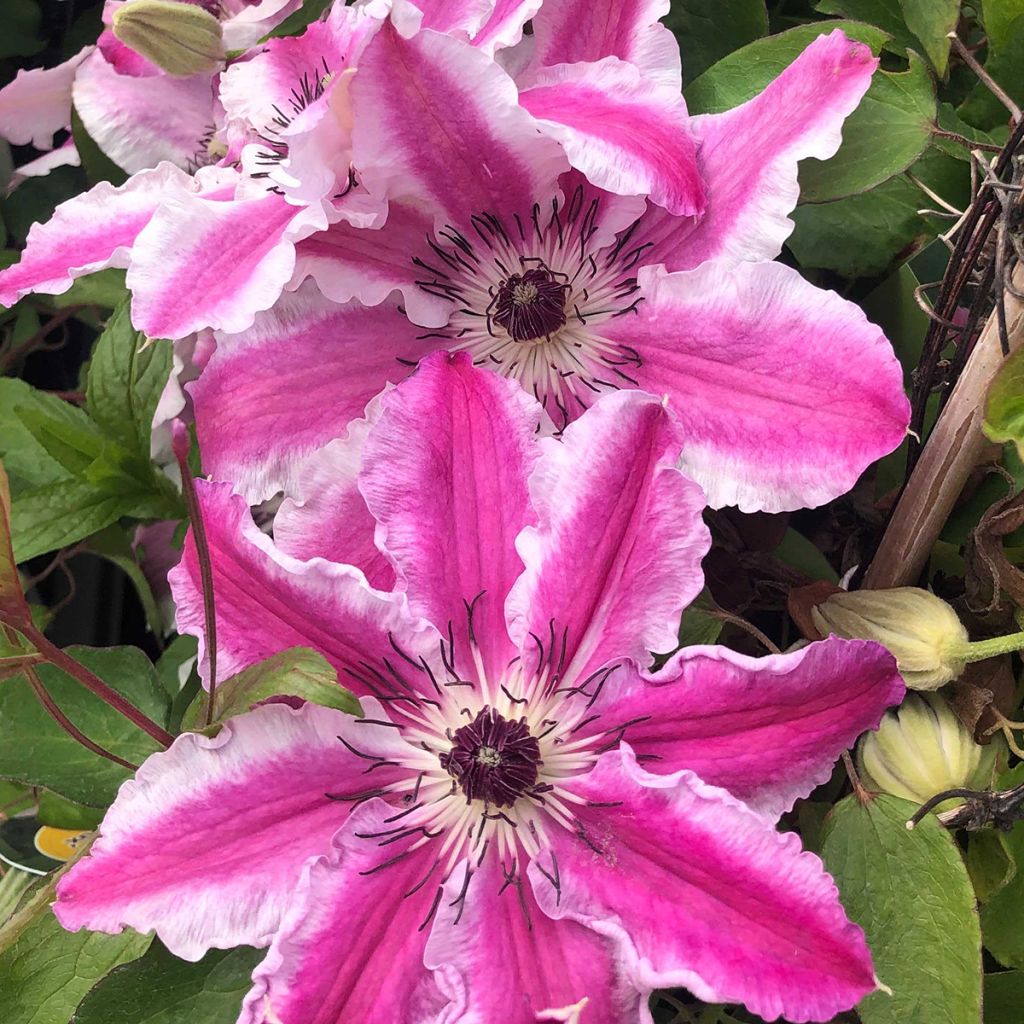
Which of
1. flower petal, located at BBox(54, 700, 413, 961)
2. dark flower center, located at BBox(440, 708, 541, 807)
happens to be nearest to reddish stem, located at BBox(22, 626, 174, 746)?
flower petal, located at BBox(54, 700, 413, 961)

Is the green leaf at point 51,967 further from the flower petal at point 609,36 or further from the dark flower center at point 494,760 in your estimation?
the flower petal at point 609,36

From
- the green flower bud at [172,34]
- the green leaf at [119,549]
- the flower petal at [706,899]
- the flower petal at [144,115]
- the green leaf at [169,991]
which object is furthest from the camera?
the green leaf at [119,549]

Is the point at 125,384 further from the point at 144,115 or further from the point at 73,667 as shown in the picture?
the point at 73,667

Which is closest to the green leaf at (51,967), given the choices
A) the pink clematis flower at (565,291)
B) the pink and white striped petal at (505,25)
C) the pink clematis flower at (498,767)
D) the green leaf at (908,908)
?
the pink clematis flower at (498,767)

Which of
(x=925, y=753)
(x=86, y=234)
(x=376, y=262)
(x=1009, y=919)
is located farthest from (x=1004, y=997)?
(x=86, y=234)

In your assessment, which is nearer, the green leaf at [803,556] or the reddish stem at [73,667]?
the reddish stem at [73,667]

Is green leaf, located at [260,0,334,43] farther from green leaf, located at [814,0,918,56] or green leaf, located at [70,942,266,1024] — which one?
green leaf, located at [70,942,266,1024]

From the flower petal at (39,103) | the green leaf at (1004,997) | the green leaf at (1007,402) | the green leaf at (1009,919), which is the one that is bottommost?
the green leaf at (1004,997)

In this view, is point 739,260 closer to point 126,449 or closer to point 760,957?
point 760,957
